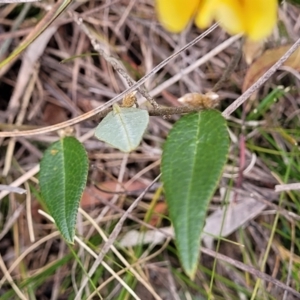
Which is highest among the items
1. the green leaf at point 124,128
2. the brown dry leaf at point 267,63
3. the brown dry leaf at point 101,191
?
the green leaf at point 124,128

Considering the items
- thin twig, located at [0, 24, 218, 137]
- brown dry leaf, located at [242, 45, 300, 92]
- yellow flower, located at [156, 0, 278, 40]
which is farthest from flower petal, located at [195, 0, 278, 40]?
brown dry leaf, located at [242, 45, 300, 92]

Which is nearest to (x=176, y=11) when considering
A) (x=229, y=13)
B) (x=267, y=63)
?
(x=229, y=13)

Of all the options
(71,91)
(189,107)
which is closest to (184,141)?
(189,107)

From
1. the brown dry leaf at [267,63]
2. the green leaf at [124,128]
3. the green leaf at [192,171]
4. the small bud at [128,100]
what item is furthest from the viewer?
the brown dry leaf at [267,63]

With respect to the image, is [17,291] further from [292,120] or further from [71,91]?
[292,120]

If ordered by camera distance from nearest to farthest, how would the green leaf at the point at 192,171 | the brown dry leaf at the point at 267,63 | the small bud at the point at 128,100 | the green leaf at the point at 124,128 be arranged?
the green leaf at the point at 192,171 < the green leaf at the point at 124,128 < the small bud at the point at 128,100 < the brown dry leaf at the point at 267,63

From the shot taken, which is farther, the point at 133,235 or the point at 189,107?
the point at 133,235

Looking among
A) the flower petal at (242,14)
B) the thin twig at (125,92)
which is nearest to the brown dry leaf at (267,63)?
the thin twig at (125,92)

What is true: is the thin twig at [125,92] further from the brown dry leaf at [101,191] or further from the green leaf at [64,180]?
the brown dry leaf at [101,191]

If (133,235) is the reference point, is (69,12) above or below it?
above
